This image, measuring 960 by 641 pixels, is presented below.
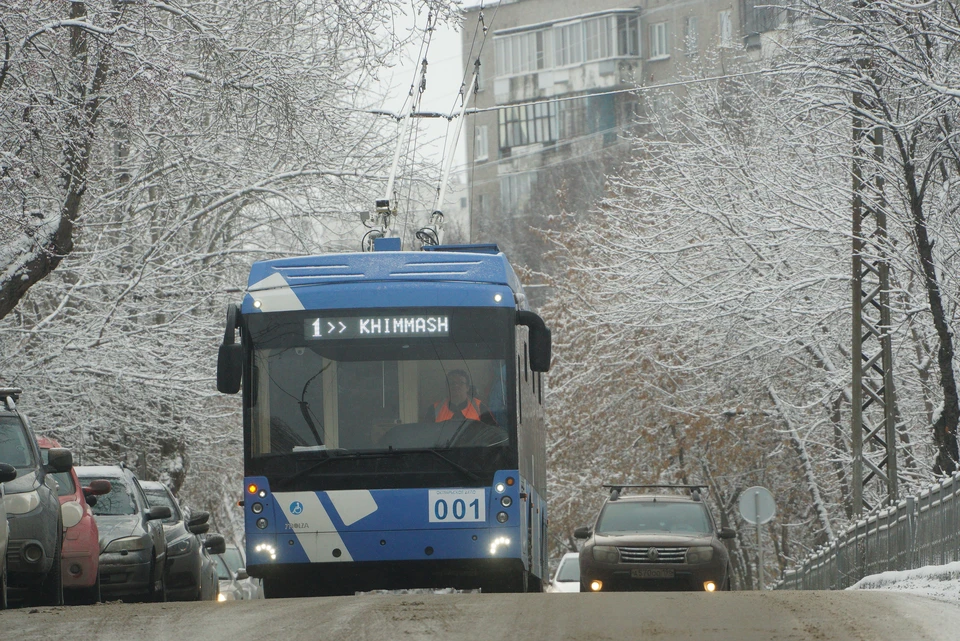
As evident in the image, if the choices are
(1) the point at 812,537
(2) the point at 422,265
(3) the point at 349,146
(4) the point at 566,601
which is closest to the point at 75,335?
(3) the point at 349,146

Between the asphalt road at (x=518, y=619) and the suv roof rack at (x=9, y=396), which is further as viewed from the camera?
the suv roof rack at (x=9, y=396)

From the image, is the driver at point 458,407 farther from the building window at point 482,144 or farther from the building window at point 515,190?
the building window at point 482,144

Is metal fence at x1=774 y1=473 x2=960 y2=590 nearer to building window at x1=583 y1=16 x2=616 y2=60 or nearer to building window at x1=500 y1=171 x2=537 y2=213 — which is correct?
building window at x1=583 y1=16 x2=616 y2=60

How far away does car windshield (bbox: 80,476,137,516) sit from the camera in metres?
17.1

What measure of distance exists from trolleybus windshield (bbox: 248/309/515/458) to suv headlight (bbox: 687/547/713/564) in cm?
682

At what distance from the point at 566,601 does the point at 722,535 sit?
10893 mm

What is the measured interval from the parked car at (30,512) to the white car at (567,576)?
15.7 meters

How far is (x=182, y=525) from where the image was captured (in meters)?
19.6

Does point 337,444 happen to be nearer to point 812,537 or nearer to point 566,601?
point 566,601

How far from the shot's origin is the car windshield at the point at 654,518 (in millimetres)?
21663

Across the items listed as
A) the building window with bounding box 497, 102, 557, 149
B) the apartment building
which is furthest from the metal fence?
the building window with bounding box 497, 102, 557, 149

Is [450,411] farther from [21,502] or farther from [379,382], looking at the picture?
[21,502]

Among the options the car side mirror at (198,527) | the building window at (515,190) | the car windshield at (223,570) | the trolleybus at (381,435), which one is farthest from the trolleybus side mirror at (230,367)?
the building window at (515,190)

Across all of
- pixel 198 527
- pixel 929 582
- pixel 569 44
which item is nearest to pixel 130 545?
pixel 198 527
